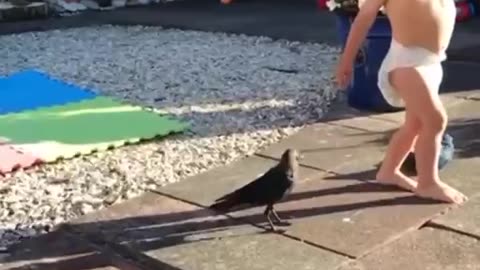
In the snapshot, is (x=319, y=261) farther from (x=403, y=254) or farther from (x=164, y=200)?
(x=164, y=200)

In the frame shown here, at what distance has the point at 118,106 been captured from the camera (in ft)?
16.0

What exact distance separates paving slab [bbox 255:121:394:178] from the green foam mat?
2.04 ft

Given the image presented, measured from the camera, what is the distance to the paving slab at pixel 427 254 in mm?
2762

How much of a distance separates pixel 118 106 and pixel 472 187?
2.12 meters

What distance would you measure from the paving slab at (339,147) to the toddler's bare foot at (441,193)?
33cm

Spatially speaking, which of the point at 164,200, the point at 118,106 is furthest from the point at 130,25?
the point at 164,200

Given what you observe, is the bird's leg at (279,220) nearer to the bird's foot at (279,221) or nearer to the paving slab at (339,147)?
the bird's foot at (279,221)

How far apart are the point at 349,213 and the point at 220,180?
0.62 m

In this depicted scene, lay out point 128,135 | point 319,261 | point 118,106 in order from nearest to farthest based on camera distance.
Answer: point 319,261, point 128,135, point 118,106

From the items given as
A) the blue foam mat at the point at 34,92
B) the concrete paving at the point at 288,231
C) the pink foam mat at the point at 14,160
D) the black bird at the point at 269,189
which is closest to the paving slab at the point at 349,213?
the concrete paving at the point at 288,231

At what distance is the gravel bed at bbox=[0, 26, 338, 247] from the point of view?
139 inches

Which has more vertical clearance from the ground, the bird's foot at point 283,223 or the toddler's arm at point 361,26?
the toddler's arm at point 361,26

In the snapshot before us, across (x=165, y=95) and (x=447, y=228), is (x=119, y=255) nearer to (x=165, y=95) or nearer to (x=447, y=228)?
(x=447, y=228)

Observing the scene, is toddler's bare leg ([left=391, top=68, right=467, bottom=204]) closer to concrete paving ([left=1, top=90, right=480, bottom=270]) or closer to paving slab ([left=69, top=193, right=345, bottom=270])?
concrete paving ([left=1, top=90, right=480, bottom=270])
